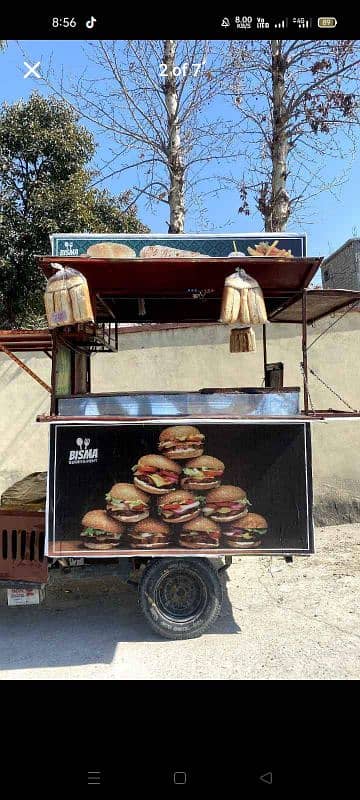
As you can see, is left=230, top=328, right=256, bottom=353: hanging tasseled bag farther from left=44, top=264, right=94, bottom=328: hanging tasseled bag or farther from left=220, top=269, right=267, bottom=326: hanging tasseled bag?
left=44, top=264, right=94, bottom=328: hanging tasseled bag

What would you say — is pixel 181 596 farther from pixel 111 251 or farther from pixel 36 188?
pixel 36 188

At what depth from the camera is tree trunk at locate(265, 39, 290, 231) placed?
831cm

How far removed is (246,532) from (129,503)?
959 mm

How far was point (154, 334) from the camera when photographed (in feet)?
26.1

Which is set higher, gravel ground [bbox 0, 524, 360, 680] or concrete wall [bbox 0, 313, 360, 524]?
concrete wall [bbox 0, 313, 360, 524]

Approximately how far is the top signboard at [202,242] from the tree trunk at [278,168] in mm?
4800

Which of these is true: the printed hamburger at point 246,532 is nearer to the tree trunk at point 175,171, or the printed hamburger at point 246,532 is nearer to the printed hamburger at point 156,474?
the printed hamburger at point 156,474

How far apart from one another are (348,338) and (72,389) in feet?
15.5

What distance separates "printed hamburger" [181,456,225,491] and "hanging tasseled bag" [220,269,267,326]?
3.64ft
